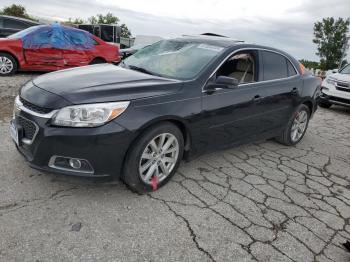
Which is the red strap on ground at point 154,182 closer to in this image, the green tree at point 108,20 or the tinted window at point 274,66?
the tinted window at point 274,66

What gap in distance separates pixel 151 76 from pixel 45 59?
6.56 meters

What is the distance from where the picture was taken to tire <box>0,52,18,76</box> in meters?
8.85

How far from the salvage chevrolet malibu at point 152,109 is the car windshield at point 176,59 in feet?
0.04

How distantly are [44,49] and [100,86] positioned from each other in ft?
22.4

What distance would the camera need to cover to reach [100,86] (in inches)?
129

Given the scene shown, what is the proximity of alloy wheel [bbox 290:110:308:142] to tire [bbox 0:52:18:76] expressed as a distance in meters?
7.34

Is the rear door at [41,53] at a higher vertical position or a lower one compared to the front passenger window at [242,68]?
lower

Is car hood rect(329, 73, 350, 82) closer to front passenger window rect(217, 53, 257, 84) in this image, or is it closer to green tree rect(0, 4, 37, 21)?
front passenger window rect(217, 53, 257, 84)

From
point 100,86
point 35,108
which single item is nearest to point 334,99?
point 100,86

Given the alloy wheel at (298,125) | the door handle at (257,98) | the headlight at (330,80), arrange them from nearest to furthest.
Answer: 1. the door handle at (257,98)
2. the alloy wheel at (298,125)
3. the headlight at (330,80)

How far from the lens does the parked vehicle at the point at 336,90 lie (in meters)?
9.59

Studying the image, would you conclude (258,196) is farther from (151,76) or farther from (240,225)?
(151,76)

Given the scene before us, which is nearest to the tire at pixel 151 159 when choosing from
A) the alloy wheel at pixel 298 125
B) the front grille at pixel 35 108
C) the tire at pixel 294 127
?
the front grille at pixel 35 108

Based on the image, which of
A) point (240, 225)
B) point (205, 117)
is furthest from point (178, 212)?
point (205, 117)
